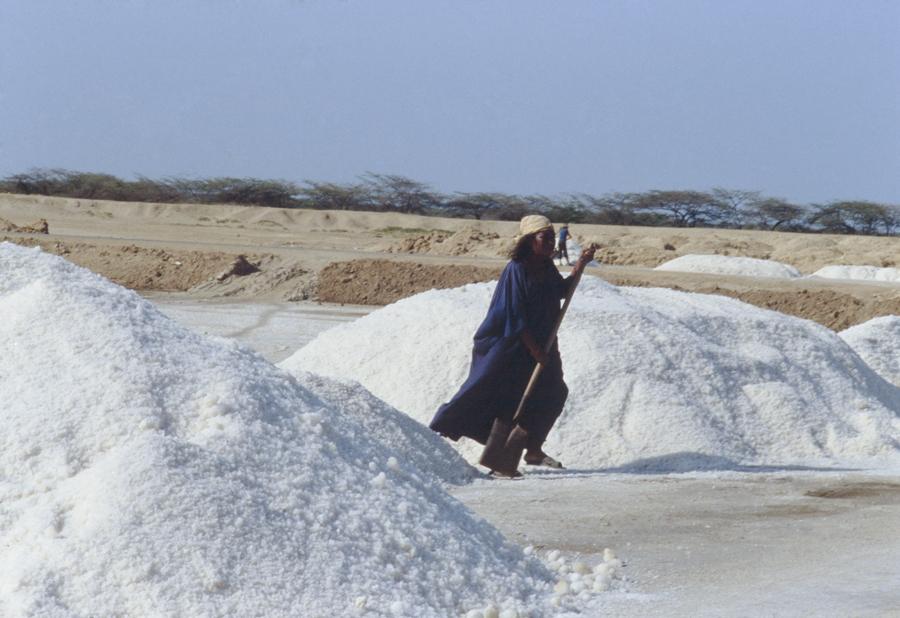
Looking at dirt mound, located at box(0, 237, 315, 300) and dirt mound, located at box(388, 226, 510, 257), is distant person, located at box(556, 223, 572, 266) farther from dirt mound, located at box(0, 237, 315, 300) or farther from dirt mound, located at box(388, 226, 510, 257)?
dirt mound, located at box(0, 237, 315, 300)

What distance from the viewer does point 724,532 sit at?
18.9 feet

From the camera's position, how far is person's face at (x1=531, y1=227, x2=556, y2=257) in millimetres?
6742

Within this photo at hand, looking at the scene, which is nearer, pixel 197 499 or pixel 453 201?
pixel 197 499

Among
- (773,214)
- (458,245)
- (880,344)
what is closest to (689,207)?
(773,214)

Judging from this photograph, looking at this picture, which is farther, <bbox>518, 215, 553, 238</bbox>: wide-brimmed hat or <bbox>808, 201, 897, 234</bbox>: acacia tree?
<bbox>808, 201, 897, 234</bbox>: acacia tree

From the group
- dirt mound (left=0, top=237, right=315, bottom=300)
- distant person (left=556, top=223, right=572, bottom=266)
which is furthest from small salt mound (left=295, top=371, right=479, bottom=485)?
distant person (left=556, top=223, right=572, bottom=266)

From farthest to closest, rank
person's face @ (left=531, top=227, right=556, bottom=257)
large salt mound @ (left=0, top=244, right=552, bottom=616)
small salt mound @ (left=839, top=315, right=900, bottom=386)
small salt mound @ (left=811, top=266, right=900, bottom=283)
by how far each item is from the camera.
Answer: small salt mound @ (left=811, top=266, right=900, bottom=283) → small salt mound @ (left=839, top=315, right=900, bottom=386) → person's face @ (left=531, top=227, right=556, bottom=257) → large salt mound @ (left=0, top=244, right=552, bottom=616)

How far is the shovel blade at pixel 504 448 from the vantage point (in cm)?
680

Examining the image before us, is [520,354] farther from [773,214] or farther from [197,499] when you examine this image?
[773,214]

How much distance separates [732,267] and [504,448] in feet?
59.3

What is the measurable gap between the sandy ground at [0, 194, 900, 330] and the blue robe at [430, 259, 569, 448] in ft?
33.6

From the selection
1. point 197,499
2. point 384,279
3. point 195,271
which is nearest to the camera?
point 197,499

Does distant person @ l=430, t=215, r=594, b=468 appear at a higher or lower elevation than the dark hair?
lower

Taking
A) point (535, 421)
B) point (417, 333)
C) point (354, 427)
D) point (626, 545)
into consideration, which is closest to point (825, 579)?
point (626, 545)
